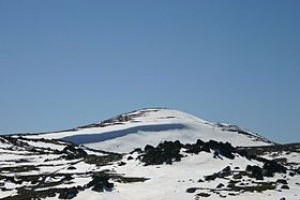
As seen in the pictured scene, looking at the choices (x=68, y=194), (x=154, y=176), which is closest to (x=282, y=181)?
(x=154, y=176)

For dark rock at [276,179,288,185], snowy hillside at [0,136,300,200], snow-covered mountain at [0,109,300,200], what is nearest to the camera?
snowy hillside at [0,136,300,200]

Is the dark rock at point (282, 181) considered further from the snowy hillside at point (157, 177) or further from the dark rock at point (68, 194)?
the dark rock at point (68, 194)

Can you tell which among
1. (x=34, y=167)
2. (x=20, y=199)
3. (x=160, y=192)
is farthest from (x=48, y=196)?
(x=34, y=167)

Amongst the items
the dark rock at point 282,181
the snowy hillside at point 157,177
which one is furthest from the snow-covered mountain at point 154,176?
the dark rock at point 282,181

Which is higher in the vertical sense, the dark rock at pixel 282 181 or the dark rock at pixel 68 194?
the dark rock at pixel 282 181

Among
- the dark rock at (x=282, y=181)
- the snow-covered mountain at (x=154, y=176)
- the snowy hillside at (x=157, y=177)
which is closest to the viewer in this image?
the snowy hillside at (x=157, y=177)

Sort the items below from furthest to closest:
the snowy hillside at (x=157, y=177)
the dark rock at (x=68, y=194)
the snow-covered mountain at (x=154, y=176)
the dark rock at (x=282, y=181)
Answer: the dark rock at (x=282, y=181)
the snow-covered mountain at (x=154, y=176)
the snowy hillside at (x=157, y=177)
the dark rock at (x=68, y=194)

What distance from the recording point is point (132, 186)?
7694 centimetres


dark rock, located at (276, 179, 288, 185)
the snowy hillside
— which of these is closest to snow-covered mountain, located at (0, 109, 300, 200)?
the snowy hillside

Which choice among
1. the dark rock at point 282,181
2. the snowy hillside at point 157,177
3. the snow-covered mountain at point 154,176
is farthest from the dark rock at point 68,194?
the dark rock at point 282,181

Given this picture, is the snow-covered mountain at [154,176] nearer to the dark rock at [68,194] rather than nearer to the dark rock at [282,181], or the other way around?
the dark rock at [68,194]

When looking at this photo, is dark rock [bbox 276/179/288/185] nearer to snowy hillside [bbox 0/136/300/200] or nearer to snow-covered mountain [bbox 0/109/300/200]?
snowy hillside [bbox 0/136/300/200]

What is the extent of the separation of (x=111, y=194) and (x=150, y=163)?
21676 mm

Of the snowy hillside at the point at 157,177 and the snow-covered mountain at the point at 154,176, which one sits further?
the snow-covered mountain at the point at 154,176
